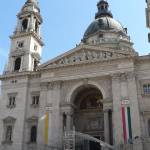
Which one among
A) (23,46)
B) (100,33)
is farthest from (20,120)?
(100,33)

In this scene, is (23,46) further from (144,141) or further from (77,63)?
(144,141)

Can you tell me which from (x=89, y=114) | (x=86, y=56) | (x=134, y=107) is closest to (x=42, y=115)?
(x=89, y=114)

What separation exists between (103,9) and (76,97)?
25.7 meters

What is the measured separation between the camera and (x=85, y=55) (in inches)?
1262

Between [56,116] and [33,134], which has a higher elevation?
[56,116]

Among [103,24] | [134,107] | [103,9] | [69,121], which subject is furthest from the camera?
[103,9]

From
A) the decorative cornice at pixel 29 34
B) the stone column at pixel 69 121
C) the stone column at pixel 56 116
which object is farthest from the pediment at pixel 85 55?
the decorative cornice at pixel 29 34

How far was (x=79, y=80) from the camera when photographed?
102ft

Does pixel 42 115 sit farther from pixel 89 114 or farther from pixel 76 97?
pixel 89 114

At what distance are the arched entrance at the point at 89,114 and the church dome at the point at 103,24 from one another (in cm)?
1599

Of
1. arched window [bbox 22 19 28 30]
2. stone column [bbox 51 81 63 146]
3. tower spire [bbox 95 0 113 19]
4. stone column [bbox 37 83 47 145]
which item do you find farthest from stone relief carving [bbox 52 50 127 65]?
tower spire [bbox 95 0 113 19]

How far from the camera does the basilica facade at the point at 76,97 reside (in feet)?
91.5

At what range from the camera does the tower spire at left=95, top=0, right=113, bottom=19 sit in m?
52.6

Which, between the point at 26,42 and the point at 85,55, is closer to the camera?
the point at 85,55
